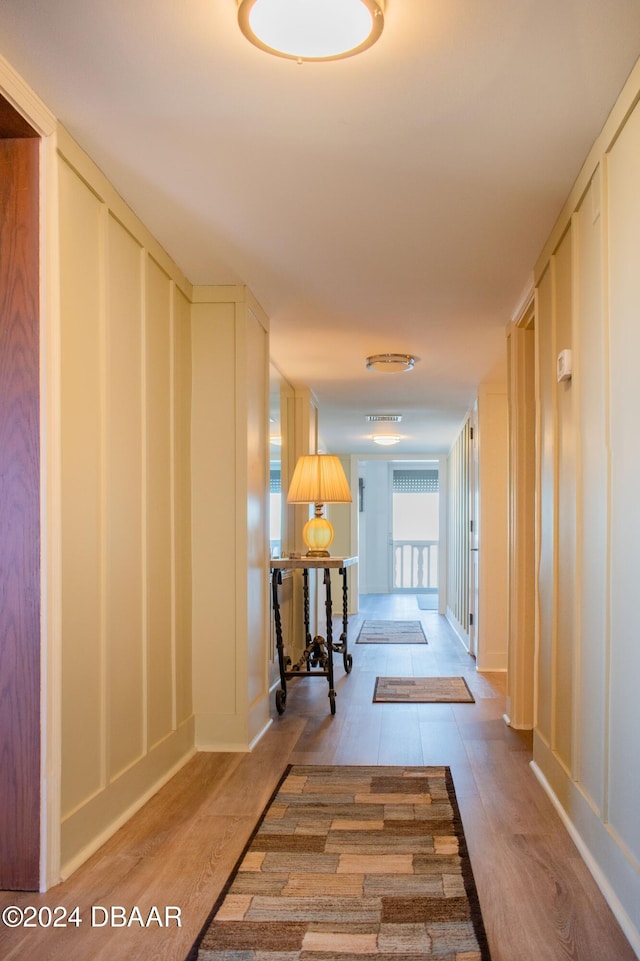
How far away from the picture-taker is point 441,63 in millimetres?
1940

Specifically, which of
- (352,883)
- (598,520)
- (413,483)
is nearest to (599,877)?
(352,883)

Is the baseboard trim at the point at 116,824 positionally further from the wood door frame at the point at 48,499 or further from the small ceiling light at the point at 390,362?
the small ceiling light at the point at 390,362

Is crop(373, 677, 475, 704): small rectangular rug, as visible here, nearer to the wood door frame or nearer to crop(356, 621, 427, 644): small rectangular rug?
crop(356, 621, 427, 644): small rectangular rug

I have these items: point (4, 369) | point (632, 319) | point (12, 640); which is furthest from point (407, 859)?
point (4, 369)

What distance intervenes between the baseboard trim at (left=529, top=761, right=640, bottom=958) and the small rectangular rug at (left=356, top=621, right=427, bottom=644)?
14.6ft

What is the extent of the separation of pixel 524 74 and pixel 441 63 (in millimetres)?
223

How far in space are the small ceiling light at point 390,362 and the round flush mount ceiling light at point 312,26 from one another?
3.30m

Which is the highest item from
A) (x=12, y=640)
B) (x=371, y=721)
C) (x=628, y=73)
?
(x=628, y=73)

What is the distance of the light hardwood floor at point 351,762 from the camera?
6.32ft

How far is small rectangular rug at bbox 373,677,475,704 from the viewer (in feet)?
15.8

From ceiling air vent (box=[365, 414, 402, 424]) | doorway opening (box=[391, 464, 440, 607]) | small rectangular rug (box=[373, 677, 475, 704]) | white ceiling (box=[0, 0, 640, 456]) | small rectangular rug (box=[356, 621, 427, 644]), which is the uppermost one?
white ceiling (box=[0, 0, 640, 456])

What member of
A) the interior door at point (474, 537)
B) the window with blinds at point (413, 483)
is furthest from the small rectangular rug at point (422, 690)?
the window with blinds at point (413, 483)

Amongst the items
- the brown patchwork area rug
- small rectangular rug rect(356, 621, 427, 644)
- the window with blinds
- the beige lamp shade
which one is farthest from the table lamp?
the window with blinds

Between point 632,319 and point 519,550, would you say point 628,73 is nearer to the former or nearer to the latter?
point 632,319
